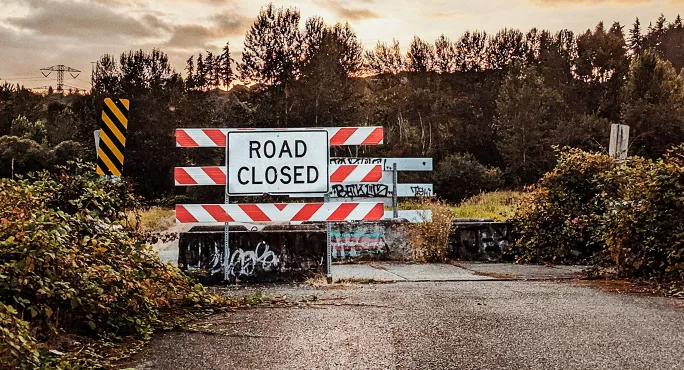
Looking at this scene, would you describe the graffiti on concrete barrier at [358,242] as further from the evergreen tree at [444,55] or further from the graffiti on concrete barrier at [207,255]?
the evergreen tree at [444,55]

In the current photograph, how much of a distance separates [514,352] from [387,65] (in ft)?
183

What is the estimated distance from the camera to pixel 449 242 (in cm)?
1237

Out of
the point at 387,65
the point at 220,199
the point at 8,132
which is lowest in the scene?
the point at 220,199

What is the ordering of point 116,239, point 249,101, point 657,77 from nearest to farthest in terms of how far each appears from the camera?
point 116,239 < point 249,101 < point 657,77

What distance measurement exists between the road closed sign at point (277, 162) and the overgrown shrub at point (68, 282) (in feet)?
5.45

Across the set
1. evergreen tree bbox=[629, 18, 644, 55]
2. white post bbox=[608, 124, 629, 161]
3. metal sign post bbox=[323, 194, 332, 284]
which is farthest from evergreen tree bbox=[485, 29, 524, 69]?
metal sign post bbox=[323, 194, 332, 284]

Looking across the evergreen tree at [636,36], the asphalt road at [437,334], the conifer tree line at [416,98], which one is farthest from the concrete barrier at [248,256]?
the evergreen tree at [636,36]

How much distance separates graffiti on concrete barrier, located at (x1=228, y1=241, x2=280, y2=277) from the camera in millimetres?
8852

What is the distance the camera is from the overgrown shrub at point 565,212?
11656mm

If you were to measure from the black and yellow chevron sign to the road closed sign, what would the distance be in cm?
332

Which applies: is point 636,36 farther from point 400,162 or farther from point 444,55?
point 400,162

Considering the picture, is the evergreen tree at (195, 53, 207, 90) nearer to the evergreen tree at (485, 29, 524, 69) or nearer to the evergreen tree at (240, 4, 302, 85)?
the evergreen tree at (240, 4, 302, 85)

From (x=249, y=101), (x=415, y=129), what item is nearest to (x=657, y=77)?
(x=415, y=129)

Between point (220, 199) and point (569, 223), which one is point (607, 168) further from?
point (220, 199)
